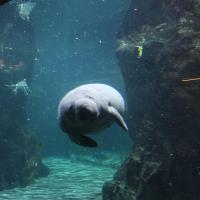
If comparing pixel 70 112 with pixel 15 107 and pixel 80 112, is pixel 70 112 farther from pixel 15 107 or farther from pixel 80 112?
pixel 15 107

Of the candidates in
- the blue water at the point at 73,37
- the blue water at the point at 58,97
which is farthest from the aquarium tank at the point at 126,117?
the blue water at the point at 73,37

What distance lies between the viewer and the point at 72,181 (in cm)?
1638

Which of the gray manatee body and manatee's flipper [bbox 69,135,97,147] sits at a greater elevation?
the gray manatee body

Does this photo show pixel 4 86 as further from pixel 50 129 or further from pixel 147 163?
pixel 50 129

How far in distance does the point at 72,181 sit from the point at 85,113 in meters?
14.1

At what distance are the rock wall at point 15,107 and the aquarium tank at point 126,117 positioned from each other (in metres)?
0.05

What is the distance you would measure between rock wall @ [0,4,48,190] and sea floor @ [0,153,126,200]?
101 centimetres

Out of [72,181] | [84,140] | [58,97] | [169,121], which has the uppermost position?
[84,140]

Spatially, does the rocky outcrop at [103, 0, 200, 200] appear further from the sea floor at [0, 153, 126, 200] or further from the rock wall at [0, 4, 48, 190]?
the rock wall at [0, 4, 48, 190]

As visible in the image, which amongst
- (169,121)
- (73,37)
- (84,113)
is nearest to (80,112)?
(84,113)

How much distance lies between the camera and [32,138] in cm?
1862

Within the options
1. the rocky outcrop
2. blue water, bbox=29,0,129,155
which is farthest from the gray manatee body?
blue water, bbox=29,0,129,155

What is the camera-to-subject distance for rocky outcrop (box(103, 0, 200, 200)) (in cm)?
897

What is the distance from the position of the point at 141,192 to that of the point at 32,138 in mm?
10272
